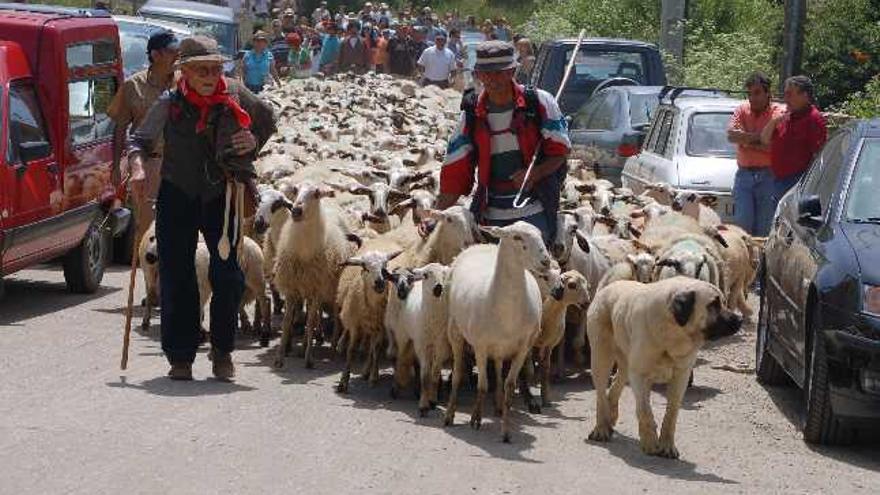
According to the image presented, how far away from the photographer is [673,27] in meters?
31.7

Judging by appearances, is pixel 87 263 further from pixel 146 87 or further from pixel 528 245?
pixel 528 245

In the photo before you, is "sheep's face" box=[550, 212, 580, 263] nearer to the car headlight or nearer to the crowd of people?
the car headlight

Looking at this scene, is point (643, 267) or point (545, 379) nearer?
point (545, 379)

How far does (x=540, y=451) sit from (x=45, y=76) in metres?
6.96

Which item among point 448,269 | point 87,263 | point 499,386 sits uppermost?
point 448,269

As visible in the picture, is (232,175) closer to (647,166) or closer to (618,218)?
(618,218)

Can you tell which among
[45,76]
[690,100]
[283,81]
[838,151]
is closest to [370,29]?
[283,81]

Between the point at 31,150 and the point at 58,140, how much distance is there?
95 cm

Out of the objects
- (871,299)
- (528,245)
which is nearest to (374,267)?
(528,245)

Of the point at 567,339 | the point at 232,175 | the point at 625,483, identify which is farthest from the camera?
the point at 567,339

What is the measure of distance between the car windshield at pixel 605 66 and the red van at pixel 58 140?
948cm

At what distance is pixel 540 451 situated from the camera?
391 inches

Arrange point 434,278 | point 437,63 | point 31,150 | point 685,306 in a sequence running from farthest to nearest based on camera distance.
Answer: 1. point 437,63
2. point 31,150
3. point 434,278
4. point 685,306

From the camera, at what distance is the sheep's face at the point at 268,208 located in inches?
535
